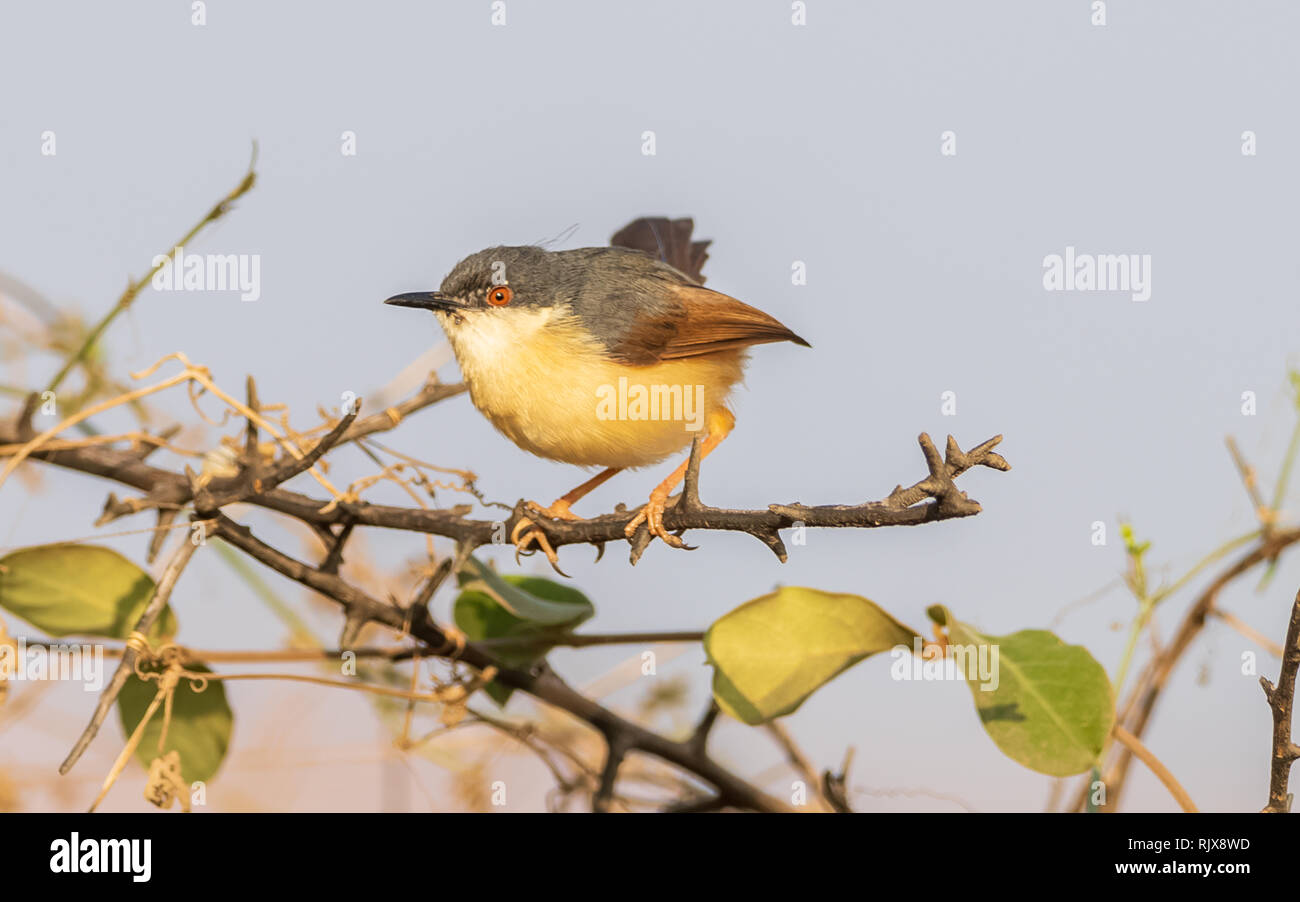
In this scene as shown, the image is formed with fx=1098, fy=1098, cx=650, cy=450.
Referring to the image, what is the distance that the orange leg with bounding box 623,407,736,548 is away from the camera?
1700 mm

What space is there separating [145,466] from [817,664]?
3.80ft

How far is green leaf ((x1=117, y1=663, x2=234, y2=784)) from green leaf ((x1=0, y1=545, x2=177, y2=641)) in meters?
0.11

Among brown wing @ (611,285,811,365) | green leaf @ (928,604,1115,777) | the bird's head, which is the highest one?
the bird's head

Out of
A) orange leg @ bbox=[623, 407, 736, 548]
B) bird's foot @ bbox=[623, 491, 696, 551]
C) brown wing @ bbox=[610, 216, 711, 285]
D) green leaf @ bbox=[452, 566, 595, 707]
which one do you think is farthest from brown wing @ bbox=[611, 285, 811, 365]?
green leaf @ bbox=[452, 566, 595, 707]

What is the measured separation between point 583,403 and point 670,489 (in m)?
0.27

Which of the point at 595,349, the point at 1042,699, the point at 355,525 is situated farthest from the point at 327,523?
the point at 1042,699

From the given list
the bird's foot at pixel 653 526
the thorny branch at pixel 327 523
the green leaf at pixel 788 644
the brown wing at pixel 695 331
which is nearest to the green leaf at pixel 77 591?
the thorny branch at pixel 327 523

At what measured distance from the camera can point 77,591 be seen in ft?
5.86

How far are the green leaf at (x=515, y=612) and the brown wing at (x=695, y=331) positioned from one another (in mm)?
793

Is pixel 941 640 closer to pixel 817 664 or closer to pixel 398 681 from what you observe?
pixel 817 664

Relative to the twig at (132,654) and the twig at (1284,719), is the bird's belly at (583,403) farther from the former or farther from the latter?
the twig at (1284,719)

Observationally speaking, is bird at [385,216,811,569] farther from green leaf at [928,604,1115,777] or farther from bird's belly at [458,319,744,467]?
green leaf at [928,604,1115,777]

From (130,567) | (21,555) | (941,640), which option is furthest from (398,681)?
(941,640)
